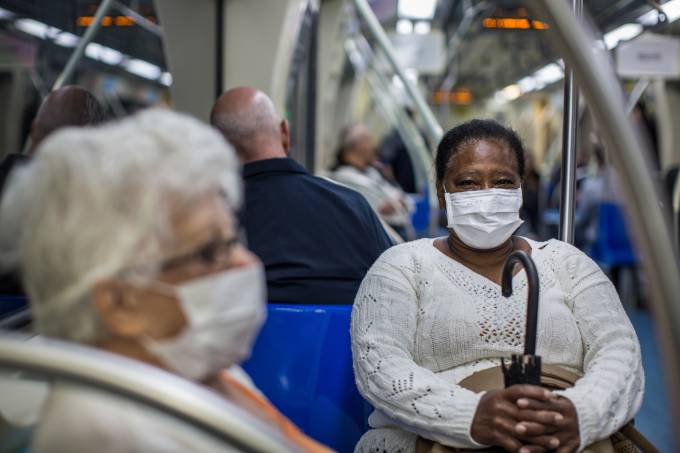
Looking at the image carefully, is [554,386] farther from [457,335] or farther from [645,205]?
[645,205]

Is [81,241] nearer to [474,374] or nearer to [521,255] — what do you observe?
[521,255]

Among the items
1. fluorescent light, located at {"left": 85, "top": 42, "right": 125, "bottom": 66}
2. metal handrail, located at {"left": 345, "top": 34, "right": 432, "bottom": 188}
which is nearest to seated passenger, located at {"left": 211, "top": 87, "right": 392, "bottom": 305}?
fluorescent light, located at {"left": 85, "top": 42, "right": 125, "bottom": 66}

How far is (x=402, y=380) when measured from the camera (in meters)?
2.13

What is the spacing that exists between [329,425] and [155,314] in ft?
4.24

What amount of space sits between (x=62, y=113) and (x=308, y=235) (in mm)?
885

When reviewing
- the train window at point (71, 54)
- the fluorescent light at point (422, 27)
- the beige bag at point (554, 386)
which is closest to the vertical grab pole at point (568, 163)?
the beige bag at point (554, 386)

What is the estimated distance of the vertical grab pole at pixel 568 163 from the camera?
2691 mm

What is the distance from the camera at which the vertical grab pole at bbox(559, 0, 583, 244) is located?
2.69m

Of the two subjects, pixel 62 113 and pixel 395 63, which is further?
pixel 395 63

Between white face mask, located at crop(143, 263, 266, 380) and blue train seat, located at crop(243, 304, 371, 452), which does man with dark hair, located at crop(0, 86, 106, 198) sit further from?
white face mask, located at crop(143, 263, 266, 380)

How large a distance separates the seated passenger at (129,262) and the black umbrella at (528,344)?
0.83 metres

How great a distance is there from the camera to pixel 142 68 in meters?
4.91

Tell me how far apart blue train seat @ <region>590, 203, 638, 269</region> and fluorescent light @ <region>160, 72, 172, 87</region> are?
14.9 feet

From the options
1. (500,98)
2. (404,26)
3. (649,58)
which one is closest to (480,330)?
(649,58)
